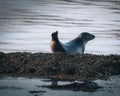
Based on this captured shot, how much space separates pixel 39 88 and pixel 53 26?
11.5 meters

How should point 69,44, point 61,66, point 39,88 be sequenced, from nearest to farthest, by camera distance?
point 39,88, point 61,66, point 69,44

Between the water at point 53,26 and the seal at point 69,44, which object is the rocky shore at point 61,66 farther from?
the water at point 53,26

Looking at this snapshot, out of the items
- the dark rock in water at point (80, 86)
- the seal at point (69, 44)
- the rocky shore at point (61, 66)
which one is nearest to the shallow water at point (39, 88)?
the dark rock in water at point (80, 86)

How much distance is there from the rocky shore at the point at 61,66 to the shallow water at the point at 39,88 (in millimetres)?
436

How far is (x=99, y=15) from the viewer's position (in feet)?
88.2

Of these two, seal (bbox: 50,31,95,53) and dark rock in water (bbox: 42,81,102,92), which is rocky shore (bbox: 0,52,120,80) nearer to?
dark rock in water (bbox: 42,81,102,92)

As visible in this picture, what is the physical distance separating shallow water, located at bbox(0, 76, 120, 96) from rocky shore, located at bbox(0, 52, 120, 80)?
436mm

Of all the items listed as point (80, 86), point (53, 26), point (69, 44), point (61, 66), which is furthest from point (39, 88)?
point (53, 26)

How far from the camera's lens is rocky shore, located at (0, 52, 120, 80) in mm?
11070

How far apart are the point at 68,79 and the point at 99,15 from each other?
16442mm

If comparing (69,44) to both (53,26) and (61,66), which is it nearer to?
(61,66)

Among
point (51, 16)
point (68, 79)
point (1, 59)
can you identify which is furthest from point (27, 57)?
point (51, 16)

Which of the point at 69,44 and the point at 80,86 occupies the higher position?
the point at 69,44

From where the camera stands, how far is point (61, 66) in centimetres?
1136
